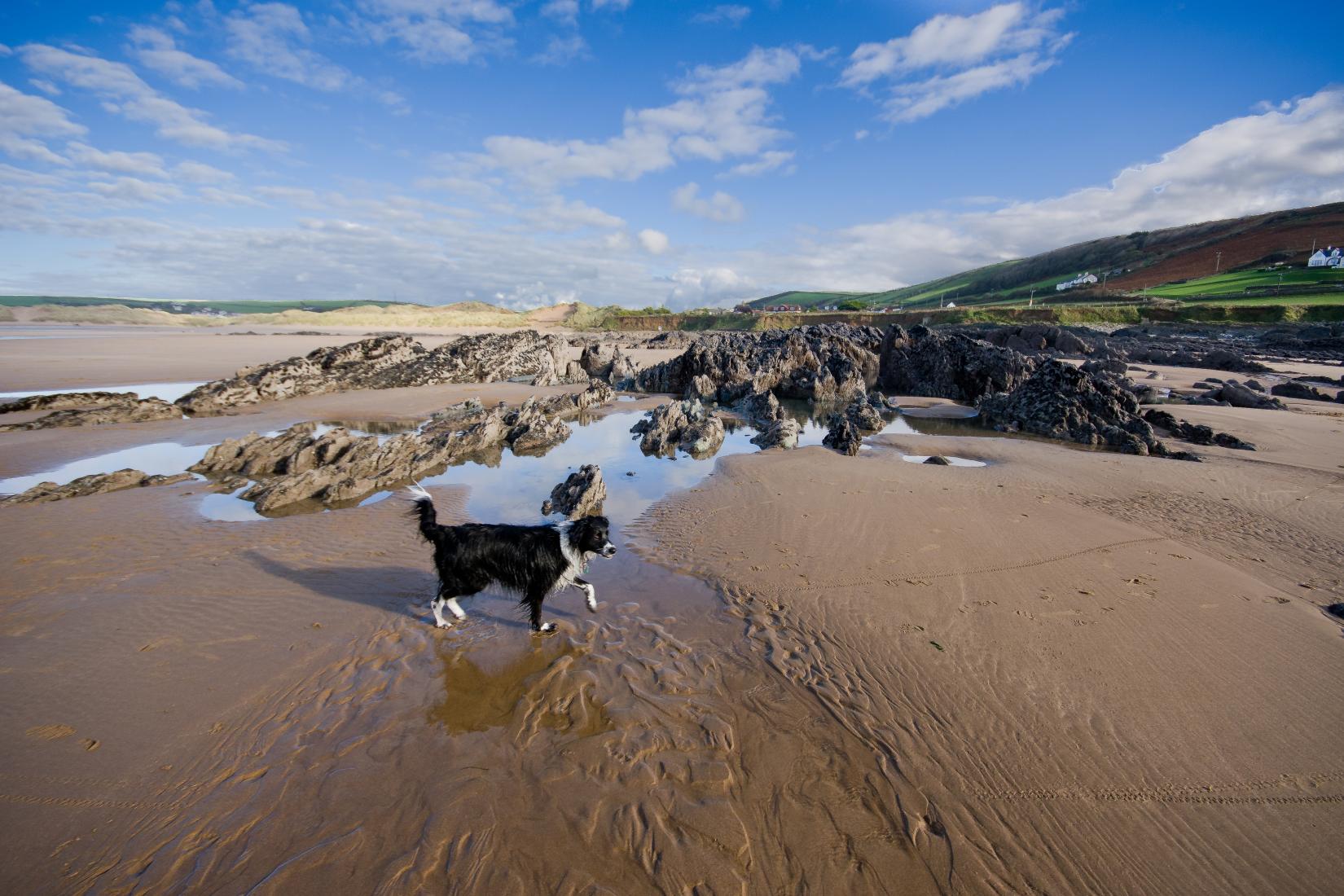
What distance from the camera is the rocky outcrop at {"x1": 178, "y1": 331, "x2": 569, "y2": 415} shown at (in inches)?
778

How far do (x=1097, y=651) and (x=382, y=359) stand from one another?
3074cm

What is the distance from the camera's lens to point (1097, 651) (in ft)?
16.9

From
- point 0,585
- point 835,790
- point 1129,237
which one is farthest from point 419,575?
point 1129,237

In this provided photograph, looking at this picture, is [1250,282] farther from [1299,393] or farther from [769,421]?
[769,421]

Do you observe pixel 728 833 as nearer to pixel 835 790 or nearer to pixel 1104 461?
pixel 835 790

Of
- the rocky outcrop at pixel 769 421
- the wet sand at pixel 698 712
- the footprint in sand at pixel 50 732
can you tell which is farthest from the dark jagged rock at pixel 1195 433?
the footprint in sand at pixel 50 732

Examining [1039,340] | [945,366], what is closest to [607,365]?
[945,366]

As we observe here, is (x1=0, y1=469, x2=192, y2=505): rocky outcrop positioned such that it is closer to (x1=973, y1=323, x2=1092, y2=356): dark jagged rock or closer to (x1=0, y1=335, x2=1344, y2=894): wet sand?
(x1=0, y1=335, x2=1344, y2=894): wet sand

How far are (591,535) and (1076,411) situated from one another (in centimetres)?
1588

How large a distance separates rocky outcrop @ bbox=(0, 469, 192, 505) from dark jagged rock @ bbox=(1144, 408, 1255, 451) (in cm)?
2405

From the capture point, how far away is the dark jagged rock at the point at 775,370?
24109 millimetres

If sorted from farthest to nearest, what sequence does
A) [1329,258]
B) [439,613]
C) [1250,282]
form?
1. [1329,258]
2. [1250,282]
3. [439,613]

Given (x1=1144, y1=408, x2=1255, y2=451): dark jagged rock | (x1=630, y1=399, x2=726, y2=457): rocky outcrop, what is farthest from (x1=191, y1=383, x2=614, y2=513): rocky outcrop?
(x1=1144, y1=408, x2=1255, y2=451): dark jagged rock

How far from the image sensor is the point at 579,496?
371 inches
